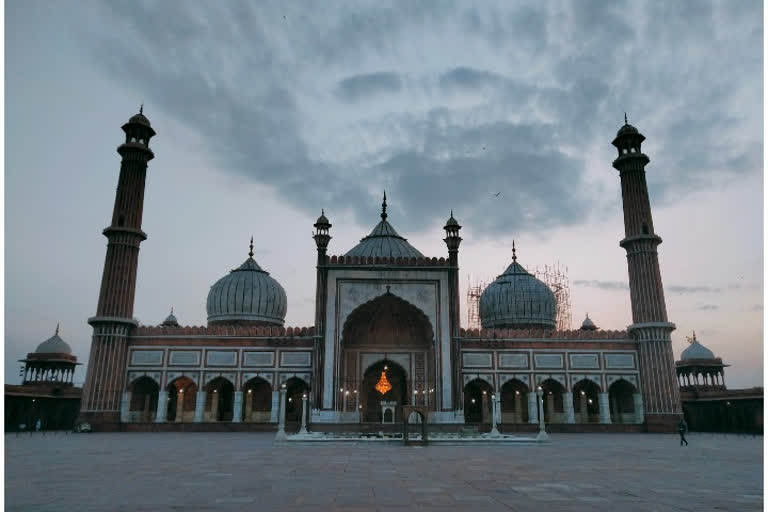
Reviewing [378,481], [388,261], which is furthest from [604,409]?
[378,481]

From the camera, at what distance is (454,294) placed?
38062 mm

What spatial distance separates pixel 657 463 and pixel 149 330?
31.3 meters

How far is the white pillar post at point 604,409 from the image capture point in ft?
121

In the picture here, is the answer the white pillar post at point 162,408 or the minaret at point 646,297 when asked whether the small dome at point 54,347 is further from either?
the minaret at point 646,297

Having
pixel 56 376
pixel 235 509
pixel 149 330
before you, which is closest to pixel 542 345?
pixel 149 330

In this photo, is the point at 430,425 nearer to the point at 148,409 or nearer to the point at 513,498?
the point at 148,409

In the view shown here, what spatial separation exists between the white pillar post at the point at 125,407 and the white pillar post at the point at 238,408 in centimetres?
637

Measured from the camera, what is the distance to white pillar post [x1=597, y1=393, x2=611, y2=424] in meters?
36.8

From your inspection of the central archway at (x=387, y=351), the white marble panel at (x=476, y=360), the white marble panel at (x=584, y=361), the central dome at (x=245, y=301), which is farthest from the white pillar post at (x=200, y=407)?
the white marble panel at (x=584, y=361)

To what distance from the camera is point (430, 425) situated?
3428 cm

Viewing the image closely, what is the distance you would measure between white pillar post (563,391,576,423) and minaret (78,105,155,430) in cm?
2776

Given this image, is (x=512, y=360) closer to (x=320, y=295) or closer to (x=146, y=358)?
(x=320, y=295)

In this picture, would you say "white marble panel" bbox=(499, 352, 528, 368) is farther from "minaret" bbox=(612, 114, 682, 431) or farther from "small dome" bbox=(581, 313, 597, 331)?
"small dome" bbox=(581, 313, 597, 331)

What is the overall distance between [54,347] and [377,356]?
94.9 feet
